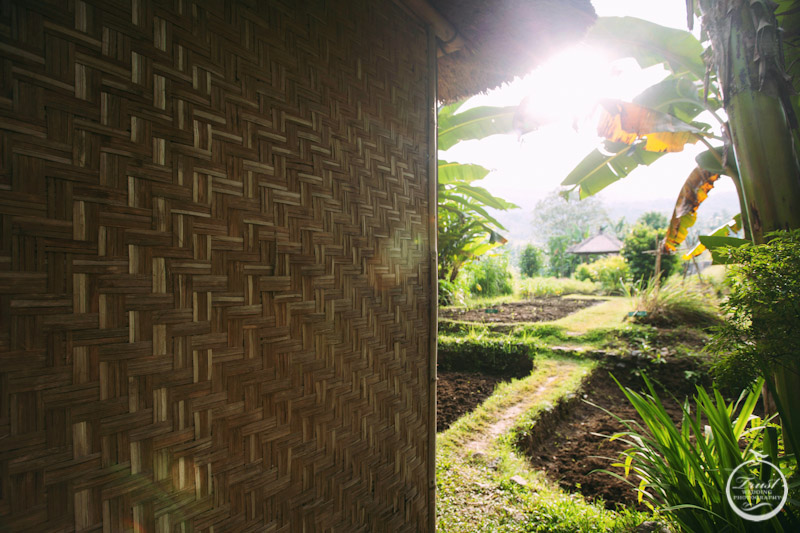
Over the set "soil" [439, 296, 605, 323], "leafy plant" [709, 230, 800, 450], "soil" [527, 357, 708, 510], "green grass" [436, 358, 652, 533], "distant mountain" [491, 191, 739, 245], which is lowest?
"soil" [527, 357, 708, 510]

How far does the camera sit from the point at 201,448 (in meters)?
0.68

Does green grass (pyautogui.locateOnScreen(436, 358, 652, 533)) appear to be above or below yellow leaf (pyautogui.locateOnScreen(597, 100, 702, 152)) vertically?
below

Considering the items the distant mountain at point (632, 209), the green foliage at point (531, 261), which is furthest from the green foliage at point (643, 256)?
the distant mountain at point (632, 209)

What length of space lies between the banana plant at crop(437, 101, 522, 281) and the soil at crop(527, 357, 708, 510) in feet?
6.44

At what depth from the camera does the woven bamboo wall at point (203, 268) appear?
0.51m

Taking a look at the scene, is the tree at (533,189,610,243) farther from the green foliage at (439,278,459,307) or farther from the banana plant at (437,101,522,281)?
the banana plant at (437,101,522,281)

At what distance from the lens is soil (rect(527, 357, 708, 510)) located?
226 cm

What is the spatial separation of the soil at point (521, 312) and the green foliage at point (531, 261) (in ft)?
24.8

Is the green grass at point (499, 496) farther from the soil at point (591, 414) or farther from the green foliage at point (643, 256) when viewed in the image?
the green foliage at point (643, 256)

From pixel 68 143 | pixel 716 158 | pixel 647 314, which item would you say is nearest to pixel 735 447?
pixel 68 143

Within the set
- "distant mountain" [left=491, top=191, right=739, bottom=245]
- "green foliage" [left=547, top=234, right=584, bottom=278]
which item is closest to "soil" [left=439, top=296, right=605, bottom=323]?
"green foliage" [left=547, top=234, right=584, bottom=278]

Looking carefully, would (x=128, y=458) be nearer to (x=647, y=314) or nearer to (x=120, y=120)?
(x=120, y=120)

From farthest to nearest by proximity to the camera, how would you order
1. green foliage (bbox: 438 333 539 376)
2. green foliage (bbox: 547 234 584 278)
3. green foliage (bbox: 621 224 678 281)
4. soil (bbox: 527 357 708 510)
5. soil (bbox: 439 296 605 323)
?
green foliage (bbox: 547 234 584 278) < green foliage (bbox: 621 224 678 281) < soil (bbox: 439 296 605 323) < green foliage (bbox: 438 333 539 376) < soil (bbox: 527 357 708 510)

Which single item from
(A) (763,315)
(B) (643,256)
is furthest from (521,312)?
(A) (763,315)
